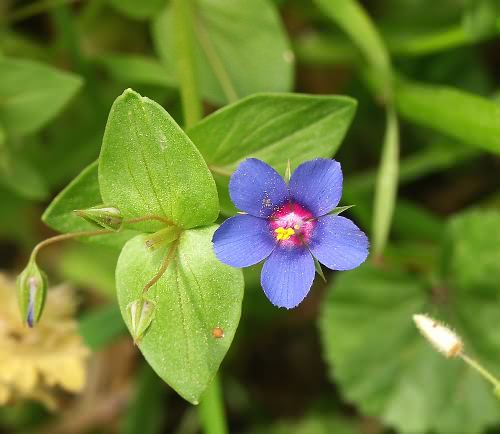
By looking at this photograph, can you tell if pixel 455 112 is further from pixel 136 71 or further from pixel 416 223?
pixel 136 71

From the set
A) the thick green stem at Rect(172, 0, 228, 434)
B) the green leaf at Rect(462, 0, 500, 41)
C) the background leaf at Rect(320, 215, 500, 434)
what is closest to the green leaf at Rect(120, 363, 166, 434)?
the thick green stem at Rect(172, 0, 228, 434)

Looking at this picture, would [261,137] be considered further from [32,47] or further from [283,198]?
[32,47]

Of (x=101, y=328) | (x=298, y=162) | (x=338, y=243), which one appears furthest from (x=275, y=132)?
(x=101, y=328)

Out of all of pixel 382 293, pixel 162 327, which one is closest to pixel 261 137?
pixel 162 327

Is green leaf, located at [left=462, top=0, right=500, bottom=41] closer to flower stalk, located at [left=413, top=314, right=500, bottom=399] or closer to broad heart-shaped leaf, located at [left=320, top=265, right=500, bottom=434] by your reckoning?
broad heart-shaped leaf, located at [left=320, top=265, right=500, bottom=434]

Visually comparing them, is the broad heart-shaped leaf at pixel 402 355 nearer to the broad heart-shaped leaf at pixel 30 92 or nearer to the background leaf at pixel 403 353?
the background leaf at pixel 403 353

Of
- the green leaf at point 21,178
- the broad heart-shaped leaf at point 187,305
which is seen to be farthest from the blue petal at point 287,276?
the green leaf at point 21,178
